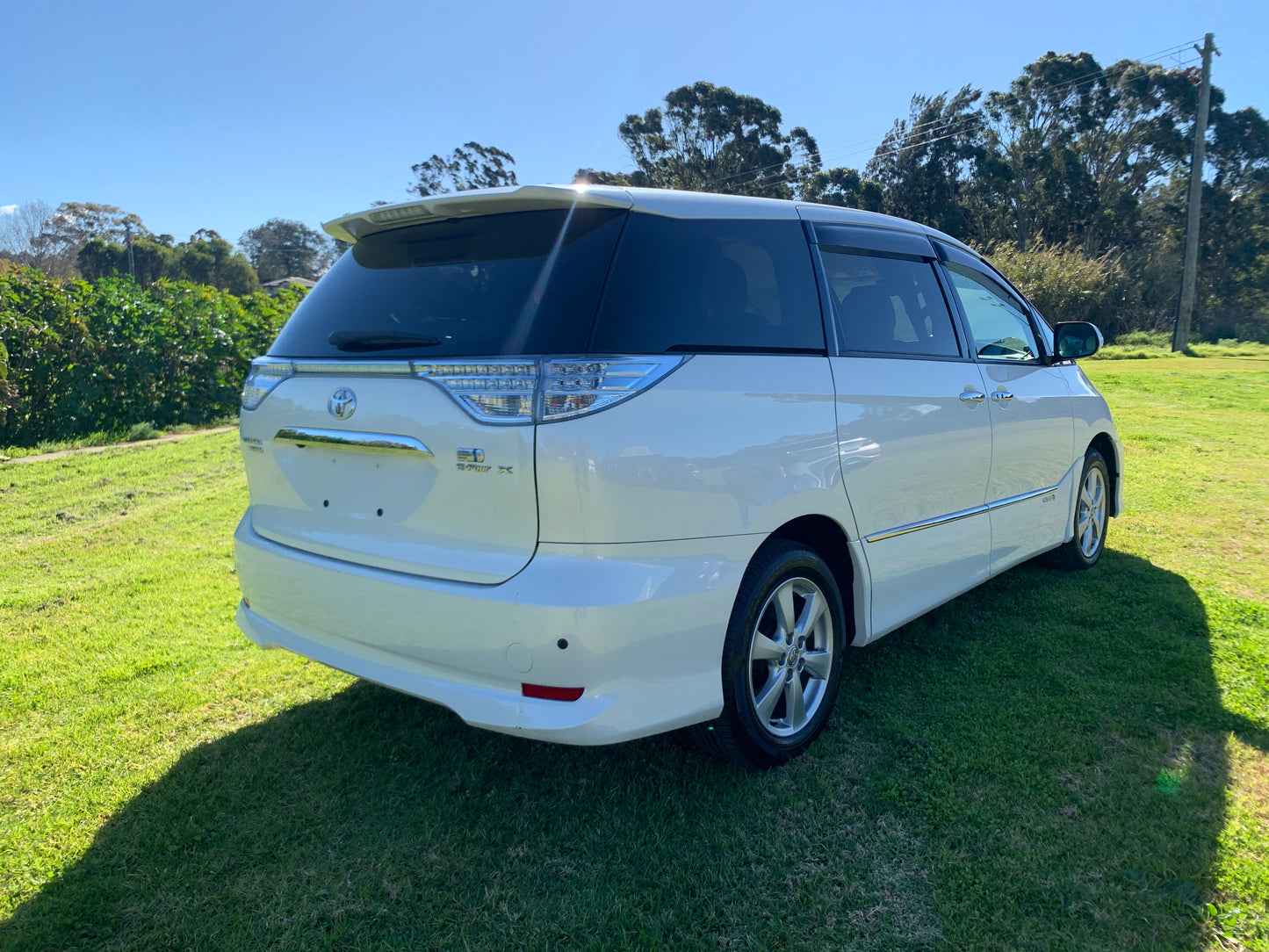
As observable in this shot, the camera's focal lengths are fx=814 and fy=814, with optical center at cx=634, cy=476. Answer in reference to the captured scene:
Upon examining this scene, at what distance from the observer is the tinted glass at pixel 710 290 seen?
2350 mm

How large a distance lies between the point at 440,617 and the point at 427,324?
88cm

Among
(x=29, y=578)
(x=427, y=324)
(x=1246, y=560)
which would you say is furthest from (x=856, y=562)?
(x=29, y=578)

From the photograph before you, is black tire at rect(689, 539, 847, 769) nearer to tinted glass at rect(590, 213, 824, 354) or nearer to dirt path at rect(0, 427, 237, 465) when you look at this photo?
tinted glass at rect(590, 213, 824, 354)

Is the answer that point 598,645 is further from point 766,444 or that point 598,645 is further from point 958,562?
point 958,562

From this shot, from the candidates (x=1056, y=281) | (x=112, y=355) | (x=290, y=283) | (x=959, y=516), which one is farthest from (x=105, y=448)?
(x=1056, y=281)

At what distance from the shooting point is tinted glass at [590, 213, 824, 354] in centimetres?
235

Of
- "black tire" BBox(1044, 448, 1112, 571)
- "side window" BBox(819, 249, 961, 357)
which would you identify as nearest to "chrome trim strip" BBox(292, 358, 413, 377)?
"side window" BBox(819, 249, 961, 357)

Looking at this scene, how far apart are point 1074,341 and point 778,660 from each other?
2949mm

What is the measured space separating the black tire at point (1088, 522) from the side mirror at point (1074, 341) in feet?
2.51

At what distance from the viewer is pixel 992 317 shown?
4246 mm

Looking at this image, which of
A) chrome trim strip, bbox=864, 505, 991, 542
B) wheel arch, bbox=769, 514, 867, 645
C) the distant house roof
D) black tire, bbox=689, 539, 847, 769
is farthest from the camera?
the distant house roof

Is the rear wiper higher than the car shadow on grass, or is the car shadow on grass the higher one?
the rear wiper

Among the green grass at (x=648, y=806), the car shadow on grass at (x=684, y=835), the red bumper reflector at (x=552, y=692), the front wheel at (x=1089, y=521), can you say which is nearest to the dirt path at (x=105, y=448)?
the green grass at (x=648, y=806)

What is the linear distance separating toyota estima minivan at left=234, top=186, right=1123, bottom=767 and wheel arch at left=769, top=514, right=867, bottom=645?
0.04ft
